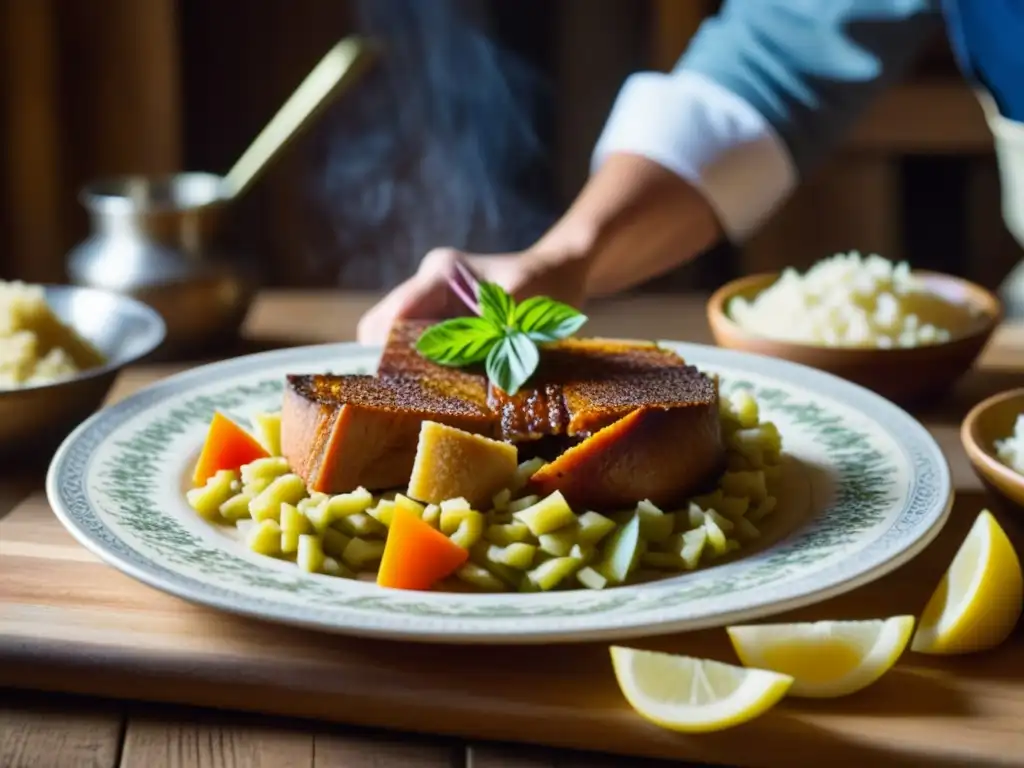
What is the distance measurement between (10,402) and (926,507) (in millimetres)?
1236

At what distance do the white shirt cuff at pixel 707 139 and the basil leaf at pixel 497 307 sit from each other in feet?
3.39

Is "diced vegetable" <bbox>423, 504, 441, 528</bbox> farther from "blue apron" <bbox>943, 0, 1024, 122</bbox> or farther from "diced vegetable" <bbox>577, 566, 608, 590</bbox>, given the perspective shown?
"blue apron" <bbox>943, 0, 1024, 122</bbox>

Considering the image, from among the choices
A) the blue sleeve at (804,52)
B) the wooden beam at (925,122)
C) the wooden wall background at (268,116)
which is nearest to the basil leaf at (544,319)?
the blue sleeve at (804,52)

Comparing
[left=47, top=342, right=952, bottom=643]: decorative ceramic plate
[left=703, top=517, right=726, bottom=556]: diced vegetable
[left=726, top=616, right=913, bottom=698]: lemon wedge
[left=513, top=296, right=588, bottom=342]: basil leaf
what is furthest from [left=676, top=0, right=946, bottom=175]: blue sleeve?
[left=726, top=616, right=913, bottom=698]: lemon wedge

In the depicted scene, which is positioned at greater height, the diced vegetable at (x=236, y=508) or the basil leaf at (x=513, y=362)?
the basil leaf at (x=513, y=362)

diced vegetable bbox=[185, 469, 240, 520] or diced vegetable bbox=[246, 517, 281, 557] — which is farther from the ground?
diced vegetable bbox=[246, 517, 281, 557]

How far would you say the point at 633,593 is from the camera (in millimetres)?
1415

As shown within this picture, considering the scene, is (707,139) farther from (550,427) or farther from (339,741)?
A: (339,741)

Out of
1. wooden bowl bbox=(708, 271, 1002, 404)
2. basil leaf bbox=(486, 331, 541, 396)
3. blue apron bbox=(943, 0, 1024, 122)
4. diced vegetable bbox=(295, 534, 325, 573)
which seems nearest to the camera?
A: diced vegetable bbox=(295, 534, 325, 573)

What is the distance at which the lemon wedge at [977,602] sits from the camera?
139 cm

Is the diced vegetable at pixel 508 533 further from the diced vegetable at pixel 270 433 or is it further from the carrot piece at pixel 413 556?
the diced vegetable at pixel 270 433

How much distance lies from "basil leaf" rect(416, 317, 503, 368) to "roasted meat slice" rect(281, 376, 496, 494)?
11cm

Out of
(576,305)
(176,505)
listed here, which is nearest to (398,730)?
(176,505)

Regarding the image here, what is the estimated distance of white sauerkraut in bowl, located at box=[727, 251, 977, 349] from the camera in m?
2.24
